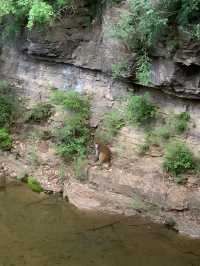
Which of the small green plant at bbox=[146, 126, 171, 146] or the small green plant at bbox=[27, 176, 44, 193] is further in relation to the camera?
the small green plant at bbox=[27, 176, 44, 193]

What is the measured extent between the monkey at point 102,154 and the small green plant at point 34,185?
4.88 ft

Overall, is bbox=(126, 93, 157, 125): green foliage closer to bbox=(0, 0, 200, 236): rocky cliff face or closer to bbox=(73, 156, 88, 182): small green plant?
bbox=(0, 0, 200, 236): rocky cliff face

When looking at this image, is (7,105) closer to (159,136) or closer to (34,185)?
(34,185)

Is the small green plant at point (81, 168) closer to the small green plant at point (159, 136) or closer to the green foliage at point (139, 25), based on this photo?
the small green plant at point (159, 136)

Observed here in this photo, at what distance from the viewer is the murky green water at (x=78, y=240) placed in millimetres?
9156

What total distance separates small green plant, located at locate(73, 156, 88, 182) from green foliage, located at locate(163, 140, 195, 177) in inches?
76.3

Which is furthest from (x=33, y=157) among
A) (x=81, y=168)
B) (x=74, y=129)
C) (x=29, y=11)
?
(x=29, y=11)

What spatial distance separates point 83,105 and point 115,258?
4443mm

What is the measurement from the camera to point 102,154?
467 inches

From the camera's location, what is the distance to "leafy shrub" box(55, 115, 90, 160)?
12.2 meters

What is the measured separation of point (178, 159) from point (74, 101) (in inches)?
121

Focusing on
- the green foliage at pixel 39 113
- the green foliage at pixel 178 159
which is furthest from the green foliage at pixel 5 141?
the green foliage at pixel 178 159

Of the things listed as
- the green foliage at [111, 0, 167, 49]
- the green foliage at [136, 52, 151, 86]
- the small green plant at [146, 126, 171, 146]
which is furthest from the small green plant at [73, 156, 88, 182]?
the green foliage at [111, 0, 167, 49]

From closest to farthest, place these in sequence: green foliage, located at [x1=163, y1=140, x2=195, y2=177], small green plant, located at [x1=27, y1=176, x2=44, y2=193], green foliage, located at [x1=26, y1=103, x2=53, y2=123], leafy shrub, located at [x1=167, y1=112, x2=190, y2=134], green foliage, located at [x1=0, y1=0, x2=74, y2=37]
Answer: green foliage, located at [x1=163, y1=140, x2=195, y2=177] → leafy shrub, located at [x1=167, y1=112, x2=190, y2=134] → green foliage, located at [x1=0, y1=0, x2=74, y2=37] → small green plant, located at [x1=27, y1=176, x2=44, y2=193] → green foliage, located at [x1=26, y1=103, x2=53, y2=123]
